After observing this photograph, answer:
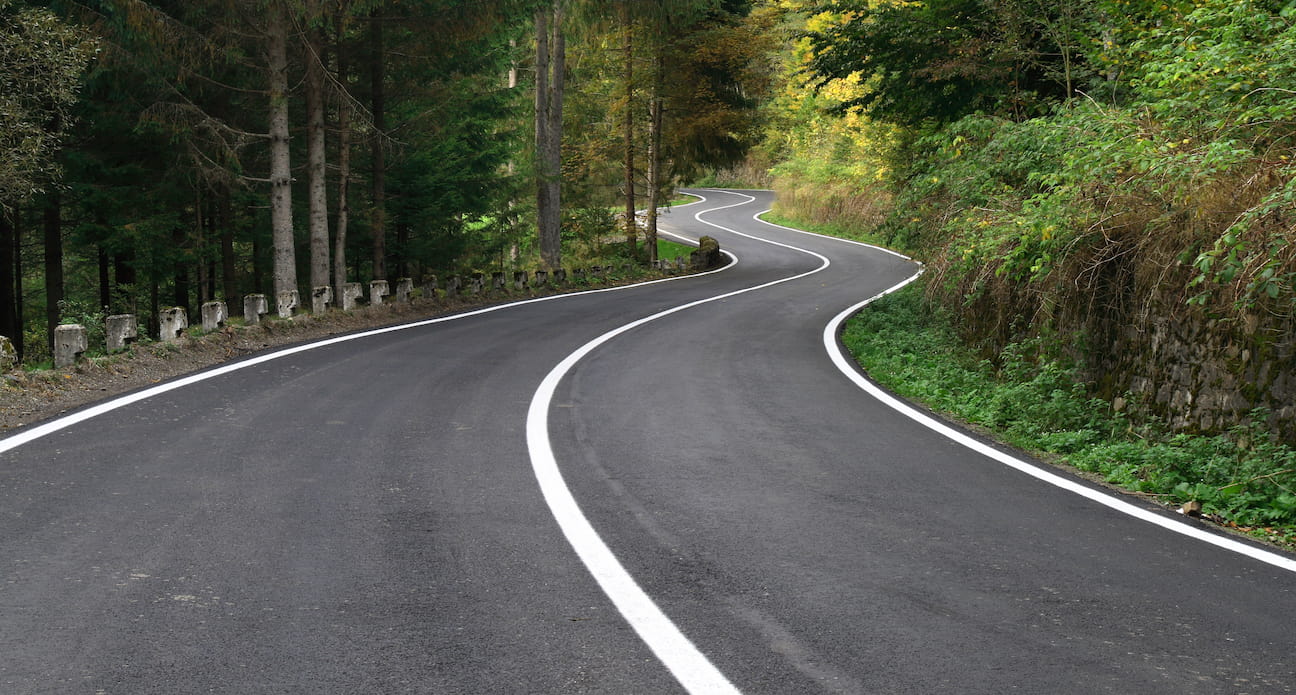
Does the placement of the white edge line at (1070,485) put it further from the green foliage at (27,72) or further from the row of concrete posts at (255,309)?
the green foliage at (27,72)

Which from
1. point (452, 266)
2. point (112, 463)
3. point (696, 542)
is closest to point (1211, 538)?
point (696, 542)

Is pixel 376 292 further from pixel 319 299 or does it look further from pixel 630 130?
pixel 630 130

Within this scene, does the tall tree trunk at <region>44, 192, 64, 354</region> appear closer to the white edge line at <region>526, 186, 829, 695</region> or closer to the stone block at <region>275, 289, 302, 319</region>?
the stone block at <region>275, 289, 302, 319</region>

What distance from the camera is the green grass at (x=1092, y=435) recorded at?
6223 millimetres

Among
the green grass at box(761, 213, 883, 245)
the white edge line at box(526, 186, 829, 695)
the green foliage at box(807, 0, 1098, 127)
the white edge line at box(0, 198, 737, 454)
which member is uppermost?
the green foliage at box(807, 0, 1098, 127)

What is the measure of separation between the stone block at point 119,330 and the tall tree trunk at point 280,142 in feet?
17.8

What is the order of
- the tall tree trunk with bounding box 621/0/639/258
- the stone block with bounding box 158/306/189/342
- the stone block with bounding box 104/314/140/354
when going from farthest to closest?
1. the tall tree trunk with bounding box 621/0/639/258
2. the stone block with bounding box 158/306/189/342
3. the stone block with bounding box 104/314/140/354

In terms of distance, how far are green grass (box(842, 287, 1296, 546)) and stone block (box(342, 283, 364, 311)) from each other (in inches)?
334

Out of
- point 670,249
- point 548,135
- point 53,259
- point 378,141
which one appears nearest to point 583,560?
point 378,141

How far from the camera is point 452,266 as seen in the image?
27484 mm

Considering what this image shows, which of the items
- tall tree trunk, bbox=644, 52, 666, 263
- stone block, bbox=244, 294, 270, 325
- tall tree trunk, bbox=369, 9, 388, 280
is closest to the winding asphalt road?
stone block, bbox=244, 294, 270, 325

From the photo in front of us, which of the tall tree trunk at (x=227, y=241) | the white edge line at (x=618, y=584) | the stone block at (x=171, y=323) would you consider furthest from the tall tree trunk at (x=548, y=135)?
A: the white edge line at (x=618, y=584)

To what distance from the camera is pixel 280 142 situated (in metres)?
16.7

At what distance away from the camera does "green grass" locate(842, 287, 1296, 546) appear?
6223 mm
